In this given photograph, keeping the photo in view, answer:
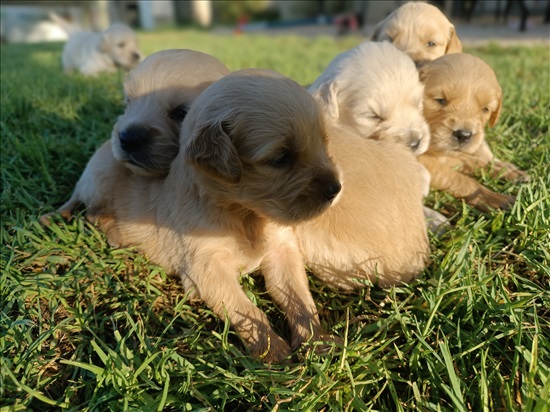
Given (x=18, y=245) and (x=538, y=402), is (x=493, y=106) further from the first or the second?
(x=18, y=245)

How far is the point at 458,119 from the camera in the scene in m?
3.18

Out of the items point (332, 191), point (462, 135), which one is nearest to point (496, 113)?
point (462, 135)

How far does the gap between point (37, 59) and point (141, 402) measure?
1157 cm

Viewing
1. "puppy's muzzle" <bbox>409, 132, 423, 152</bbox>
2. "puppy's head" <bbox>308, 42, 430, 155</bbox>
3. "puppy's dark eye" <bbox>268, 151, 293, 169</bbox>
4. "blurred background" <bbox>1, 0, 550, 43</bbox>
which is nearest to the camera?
"puppy's dark eye" <bbox>268, 151, 293, 169</bbox>

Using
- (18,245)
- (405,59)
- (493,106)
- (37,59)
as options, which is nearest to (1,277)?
(18,245)

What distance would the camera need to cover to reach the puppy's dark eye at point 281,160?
6.60 feet

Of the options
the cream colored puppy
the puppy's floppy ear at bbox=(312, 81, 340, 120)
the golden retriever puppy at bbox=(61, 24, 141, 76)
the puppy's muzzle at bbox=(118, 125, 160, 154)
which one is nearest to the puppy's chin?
the cream colored puppy

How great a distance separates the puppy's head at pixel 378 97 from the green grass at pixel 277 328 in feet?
1.90

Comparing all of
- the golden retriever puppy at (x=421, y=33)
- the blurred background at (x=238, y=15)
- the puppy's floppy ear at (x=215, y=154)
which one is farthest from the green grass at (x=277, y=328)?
the blurred background at (x=238, y=15)

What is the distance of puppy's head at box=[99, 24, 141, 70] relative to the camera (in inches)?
354

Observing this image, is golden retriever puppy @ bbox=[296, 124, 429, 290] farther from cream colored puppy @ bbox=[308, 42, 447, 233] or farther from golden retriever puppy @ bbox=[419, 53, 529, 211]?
golden retriever puppy @ bbox=[419, 53, 529, 211]

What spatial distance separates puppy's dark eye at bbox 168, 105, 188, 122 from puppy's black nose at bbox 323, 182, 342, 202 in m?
1.31

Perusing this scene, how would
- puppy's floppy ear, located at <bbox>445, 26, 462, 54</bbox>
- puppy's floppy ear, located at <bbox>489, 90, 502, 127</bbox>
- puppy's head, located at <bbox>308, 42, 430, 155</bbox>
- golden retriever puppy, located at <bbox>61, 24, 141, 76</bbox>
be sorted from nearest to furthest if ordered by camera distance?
1. puppy's head, located at <bbox>308, 42, 430, 155</bbox>
2. puppy's floppy ear, located at <bbox>489, 90, 502, 127</bbox>
3. puppy's floppy ear, located at <bbox>445, 26, 462, 54</bbox>
4. golden retriever puppy, located at <bbox>61, 24, 141, 76</bbox>

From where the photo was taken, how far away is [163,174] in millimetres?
2699
